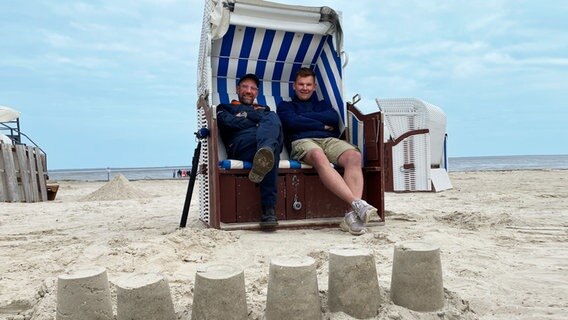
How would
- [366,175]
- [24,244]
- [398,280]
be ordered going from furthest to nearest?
[366,175] < [24,244] < [398,280]

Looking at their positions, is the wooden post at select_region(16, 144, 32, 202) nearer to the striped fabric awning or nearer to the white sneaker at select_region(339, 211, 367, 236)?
the striped fabric awning

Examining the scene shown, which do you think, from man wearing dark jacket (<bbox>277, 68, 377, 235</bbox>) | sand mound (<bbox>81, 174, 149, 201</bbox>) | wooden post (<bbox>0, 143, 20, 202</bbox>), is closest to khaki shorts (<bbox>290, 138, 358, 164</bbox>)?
man wearing dark jacket (<bbox>277, 68, 377, 235</bbox>)

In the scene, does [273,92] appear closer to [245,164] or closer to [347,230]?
[245,164]

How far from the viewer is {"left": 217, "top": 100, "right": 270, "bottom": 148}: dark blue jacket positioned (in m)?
4.29

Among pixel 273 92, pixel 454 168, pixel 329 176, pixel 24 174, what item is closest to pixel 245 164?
pixel 329 176

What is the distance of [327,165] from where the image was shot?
415cm

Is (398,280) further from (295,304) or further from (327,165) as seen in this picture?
(327,165)

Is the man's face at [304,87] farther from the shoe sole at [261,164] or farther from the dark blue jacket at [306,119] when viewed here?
the shoe sole at [261,164]

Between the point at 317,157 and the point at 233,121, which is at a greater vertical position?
the point at 233,121

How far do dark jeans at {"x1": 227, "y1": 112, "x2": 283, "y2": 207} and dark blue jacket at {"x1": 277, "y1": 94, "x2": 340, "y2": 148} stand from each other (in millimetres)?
406

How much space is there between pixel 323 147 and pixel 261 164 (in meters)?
0.94

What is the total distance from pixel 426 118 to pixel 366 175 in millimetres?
5014

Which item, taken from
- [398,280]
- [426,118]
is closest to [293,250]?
[398,280]

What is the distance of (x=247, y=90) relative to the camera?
15.5ft
